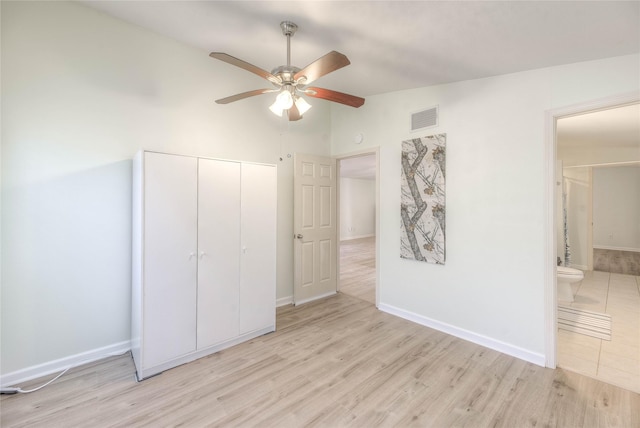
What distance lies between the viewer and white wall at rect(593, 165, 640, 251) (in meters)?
6.90

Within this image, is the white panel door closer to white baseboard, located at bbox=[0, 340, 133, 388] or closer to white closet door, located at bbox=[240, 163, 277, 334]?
white closet door, located at bbox=[240, 163, 277, 334]

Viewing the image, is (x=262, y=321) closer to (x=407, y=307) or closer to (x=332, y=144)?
(x=407, y=307)

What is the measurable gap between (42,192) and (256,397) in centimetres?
228

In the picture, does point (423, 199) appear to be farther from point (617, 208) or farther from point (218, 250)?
point (617, 208)

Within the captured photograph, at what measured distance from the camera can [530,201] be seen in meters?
2.37

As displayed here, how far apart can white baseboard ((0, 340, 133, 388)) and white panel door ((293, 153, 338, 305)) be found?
76.6 inches

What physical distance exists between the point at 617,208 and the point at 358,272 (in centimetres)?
745

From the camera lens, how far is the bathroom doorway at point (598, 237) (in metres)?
2.34

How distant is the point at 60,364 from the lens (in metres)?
2.20

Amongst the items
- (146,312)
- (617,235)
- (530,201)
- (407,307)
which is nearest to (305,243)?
(407,307)

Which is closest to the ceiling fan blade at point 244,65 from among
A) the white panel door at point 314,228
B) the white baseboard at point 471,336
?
the white panel door at point 314,228

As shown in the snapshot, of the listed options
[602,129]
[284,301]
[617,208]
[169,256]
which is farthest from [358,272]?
[617,208]

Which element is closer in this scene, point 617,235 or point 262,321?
point 262,321

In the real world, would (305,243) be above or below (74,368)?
above
